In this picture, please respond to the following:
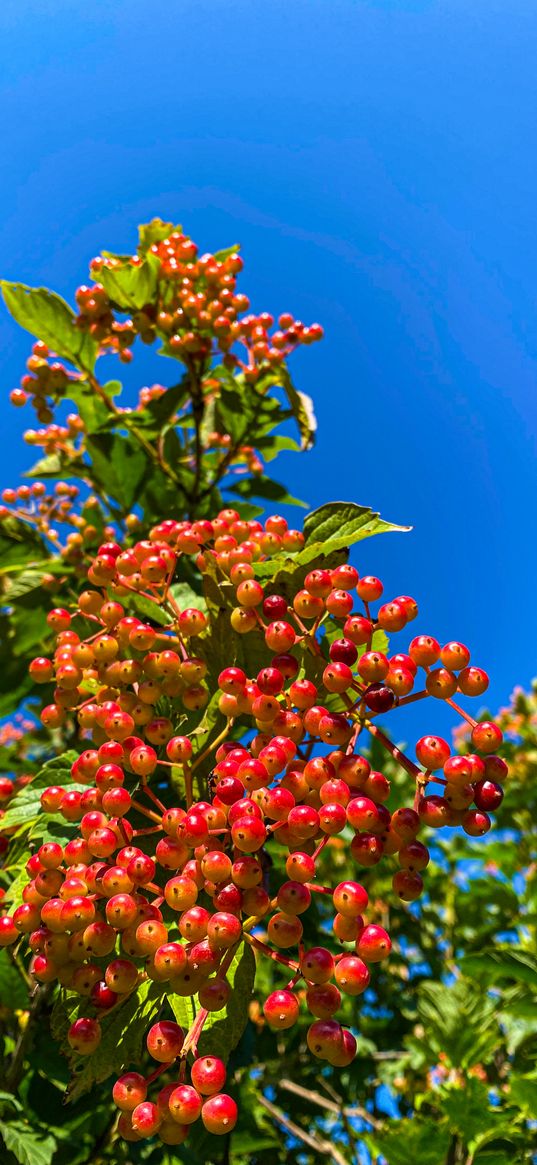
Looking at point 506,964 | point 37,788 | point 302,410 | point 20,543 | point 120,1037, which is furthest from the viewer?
point 20,543

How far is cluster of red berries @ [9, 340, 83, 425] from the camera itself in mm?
2613

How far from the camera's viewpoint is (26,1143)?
139 centimetres

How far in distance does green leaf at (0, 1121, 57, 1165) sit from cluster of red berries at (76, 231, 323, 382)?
2.21 metres

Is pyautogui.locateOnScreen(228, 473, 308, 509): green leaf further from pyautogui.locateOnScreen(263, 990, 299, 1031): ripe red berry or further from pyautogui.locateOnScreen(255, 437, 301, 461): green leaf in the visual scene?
pyautogui.locateOnScreen(263, 990, 299, 1031): ripe red berry

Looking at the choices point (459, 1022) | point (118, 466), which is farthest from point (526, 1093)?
point (118, 466)

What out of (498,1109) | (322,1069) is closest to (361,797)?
(498,1109)

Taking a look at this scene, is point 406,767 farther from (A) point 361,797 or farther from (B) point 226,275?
(B) point 226,275

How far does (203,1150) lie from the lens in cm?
186

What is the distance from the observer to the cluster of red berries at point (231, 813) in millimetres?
930

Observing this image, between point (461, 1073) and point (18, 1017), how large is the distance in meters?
1.55

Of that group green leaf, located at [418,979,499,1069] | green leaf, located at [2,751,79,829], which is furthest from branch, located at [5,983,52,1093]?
green leaf, located at [418,979,499,1069]

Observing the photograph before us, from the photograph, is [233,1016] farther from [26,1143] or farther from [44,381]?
[44,381]

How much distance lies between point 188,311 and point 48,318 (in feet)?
1.69

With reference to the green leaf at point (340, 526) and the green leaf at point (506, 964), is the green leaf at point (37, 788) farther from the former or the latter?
the green leaf at point (506, 964)
